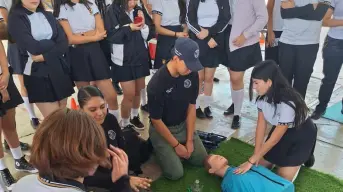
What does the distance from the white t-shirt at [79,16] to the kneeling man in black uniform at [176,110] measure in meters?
0.79

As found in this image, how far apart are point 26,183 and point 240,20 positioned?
8.47ft

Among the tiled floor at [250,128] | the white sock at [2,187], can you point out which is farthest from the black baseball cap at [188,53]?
the white sock at [2,187]

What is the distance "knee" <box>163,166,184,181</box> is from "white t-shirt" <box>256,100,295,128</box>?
0.82 m

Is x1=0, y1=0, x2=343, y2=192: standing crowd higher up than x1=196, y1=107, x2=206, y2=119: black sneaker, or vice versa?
x1=0, y1=0, x2=343, y2=192: standing crowd

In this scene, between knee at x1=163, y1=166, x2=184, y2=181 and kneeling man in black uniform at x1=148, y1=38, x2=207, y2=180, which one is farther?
knee at x1=163, y1=166, x2=184, y2=181

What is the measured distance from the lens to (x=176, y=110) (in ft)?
9.62

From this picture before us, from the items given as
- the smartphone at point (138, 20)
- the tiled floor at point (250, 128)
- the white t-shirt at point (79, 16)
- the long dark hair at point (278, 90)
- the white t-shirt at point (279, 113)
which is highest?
the white t-shirt at point (79, 16)

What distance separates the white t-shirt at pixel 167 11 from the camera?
11.5 feet

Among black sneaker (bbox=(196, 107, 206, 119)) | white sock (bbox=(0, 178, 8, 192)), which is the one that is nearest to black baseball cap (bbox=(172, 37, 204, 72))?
black sneaker (bbox=(196, 107, 206, 119))

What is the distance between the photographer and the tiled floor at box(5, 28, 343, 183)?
123 inches

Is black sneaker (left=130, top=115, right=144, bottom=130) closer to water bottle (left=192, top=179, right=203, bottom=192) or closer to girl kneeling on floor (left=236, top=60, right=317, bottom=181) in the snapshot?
water bottle (left=192, top=179, right=203, bottom=192)

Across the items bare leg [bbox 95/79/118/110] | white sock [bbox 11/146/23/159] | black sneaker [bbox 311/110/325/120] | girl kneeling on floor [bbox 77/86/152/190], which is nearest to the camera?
girl kneeling on floor [bbox 77/86/152/190]

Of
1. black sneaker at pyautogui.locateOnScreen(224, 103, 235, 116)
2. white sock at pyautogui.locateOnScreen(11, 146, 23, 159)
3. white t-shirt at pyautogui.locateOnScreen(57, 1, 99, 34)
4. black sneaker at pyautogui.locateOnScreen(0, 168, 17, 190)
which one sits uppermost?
white t-shirt at pyautogui.locateOnScreen(57, 1, 99, 34)

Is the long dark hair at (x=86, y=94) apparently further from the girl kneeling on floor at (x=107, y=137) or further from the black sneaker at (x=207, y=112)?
the black sneaker at (x=207, y=112)
